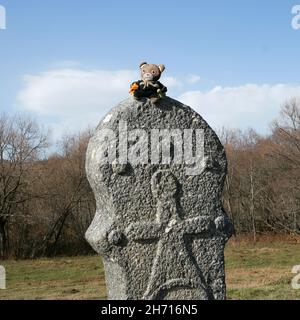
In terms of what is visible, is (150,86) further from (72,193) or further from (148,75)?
(72,193)

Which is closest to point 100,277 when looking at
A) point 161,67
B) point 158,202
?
point 158,202

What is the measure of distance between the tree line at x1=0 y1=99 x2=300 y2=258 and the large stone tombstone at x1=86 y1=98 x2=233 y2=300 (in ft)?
65.2

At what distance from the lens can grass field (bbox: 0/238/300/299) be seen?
32.3 ft

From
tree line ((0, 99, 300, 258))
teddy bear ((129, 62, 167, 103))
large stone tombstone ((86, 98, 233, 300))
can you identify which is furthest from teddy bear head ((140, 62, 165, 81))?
tree line ((0, 99, 300, 258))

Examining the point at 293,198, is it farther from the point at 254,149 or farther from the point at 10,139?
the point at 10,139

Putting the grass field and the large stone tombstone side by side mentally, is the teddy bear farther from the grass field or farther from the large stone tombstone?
the grass field

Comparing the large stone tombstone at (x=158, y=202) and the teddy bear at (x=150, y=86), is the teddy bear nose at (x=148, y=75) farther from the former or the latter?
the large stone tombstone at (x=158, y=202)

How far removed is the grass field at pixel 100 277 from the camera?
32.3 ft

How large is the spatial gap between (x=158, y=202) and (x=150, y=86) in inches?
41.5

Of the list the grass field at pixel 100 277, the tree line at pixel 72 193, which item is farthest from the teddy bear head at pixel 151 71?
the tree line at pixel 72 193

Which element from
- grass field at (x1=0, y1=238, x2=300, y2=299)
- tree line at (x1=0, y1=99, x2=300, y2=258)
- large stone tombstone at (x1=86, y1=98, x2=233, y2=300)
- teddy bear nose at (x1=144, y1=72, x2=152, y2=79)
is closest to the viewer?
large stone tombstone at (x1=86, y1=98, x2=233, y2=300)

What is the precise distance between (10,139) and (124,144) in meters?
21.4
